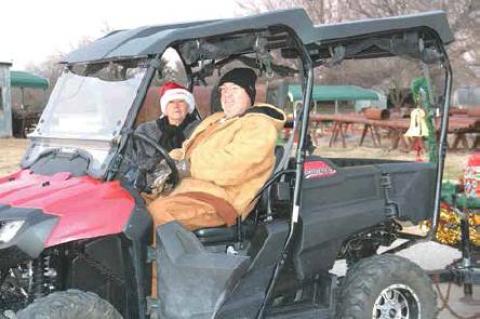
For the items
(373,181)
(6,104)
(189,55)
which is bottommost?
(6,104)

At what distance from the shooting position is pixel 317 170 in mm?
4574

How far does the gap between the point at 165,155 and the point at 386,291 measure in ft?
5.76

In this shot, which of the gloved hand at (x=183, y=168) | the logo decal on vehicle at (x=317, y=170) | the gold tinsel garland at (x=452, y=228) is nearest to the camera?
the gloved hand at (x=183, y=168)

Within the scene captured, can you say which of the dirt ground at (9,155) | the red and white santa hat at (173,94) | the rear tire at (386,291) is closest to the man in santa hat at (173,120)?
the red and white santa hat at (173,94)

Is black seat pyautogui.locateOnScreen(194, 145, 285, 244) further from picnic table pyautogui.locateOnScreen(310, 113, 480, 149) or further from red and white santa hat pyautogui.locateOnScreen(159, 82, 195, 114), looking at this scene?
picnic table pyautogui.locateOnScreen(310, 113, 480, 149)

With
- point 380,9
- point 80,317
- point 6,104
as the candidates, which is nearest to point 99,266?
point 80,317

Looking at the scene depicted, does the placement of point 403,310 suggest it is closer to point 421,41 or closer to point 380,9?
point 421,41

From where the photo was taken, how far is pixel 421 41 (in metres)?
4.88

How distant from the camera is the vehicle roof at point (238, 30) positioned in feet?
12.6

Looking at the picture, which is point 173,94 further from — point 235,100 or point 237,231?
point 237,231

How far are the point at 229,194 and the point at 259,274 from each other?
0.48m

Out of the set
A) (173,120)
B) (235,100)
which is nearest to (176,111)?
(173,120)

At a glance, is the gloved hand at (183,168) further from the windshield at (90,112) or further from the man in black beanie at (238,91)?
the man in black beanie at (238,91)

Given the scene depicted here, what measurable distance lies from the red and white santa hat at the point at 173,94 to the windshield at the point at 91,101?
32.9 inches
